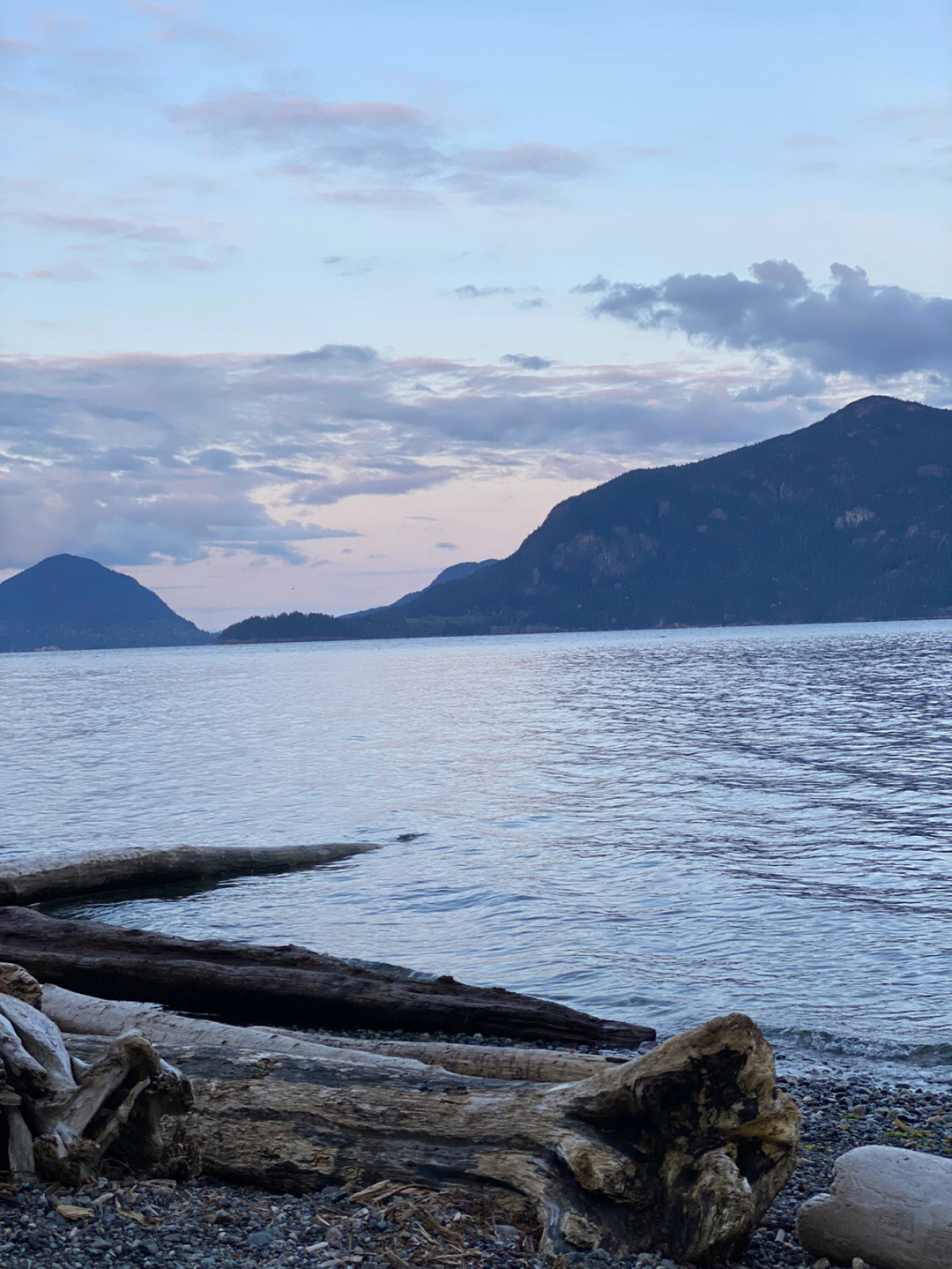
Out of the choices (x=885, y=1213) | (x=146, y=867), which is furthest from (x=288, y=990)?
(x=146, y=867)

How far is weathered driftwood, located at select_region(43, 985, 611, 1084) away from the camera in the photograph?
7.65 metres

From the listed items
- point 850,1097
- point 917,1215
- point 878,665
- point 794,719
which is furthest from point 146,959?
point 878,665

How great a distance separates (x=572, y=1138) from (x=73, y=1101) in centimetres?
270

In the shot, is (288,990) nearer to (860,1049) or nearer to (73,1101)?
(73,1101)

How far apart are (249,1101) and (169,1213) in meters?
0.83

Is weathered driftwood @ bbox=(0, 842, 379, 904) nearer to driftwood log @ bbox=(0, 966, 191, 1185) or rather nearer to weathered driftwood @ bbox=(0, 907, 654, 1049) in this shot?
weathered driftwood @ bbox=(0, 907, 654, 1049)

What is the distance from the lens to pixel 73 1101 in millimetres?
6148

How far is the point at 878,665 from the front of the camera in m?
87.7

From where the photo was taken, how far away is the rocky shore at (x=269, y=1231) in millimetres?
5320

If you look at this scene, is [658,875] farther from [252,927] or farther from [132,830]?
[132,830]

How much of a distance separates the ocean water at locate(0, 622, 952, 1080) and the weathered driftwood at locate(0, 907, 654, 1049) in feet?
5.44

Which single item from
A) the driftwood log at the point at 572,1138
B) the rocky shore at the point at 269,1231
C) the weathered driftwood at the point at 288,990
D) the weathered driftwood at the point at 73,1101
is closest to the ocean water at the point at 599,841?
the weathered driftwood at the point at 288,990

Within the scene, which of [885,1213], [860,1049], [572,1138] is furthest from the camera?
[860,1049]

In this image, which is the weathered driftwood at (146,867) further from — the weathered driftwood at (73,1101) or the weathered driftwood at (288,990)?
the weathered driftwood at (73,1101)
